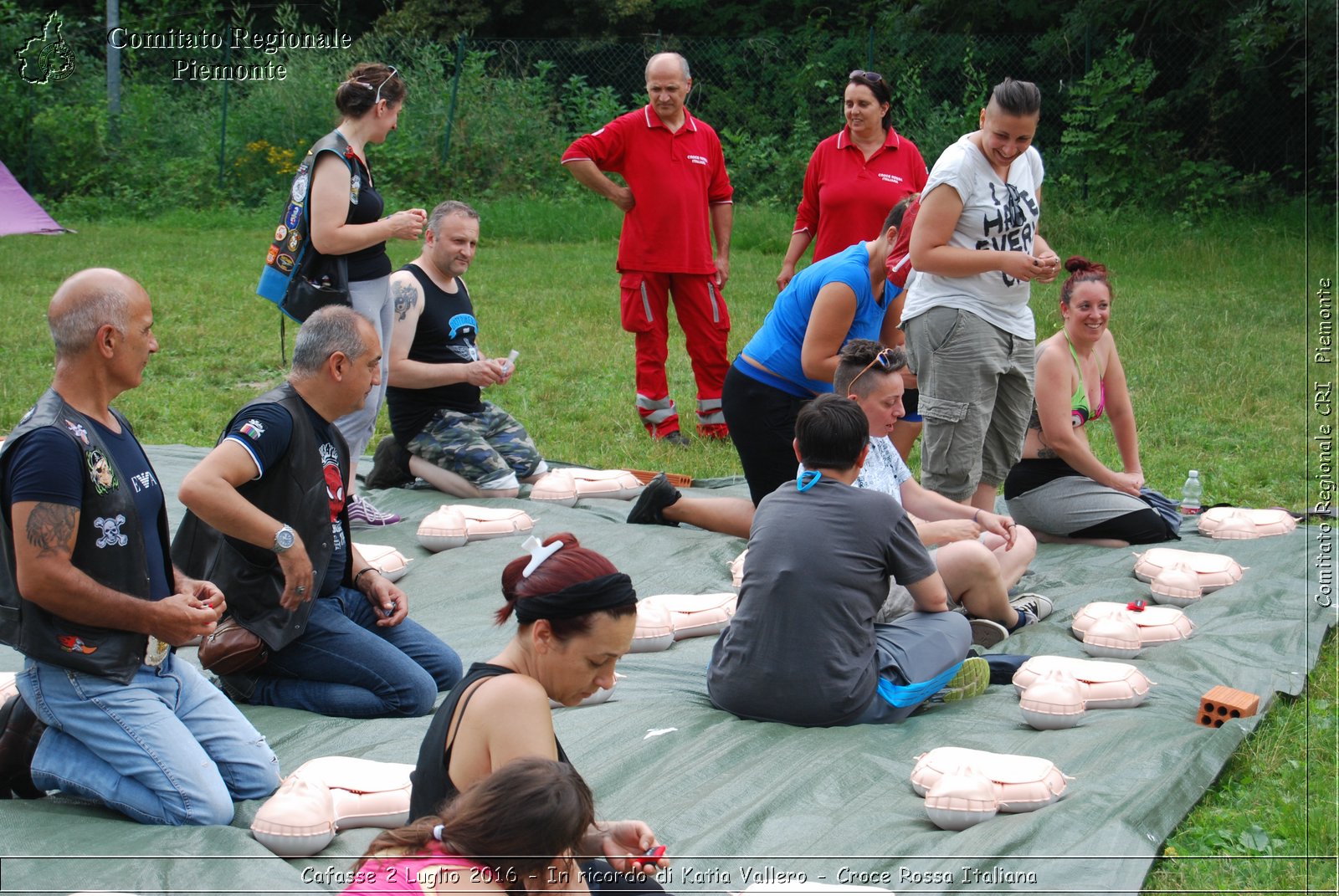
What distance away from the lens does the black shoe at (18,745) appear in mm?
3238

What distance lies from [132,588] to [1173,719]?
9.51 feet

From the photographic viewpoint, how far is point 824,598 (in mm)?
3643

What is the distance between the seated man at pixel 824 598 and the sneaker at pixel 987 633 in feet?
2.42

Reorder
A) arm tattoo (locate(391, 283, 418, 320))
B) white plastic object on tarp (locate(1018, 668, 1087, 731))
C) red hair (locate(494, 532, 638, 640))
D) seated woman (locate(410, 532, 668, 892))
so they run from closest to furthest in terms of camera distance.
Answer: seated woman (locate(410, 532, 668, 892)) → red hair (locate(494, 532, 638, 640)) → white plastic object on tarp (locate(1018, 668, 1087, 731)) → arm tattoo (locate(391, 283, 418, 320))

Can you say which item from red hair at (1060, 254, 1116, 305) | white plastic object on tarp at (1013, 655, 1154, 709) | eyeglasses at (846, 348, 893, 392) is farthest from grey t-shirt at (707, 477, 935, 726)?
red hair at (1060, 254, 1116, 305)

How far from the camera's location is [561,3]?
949 inches

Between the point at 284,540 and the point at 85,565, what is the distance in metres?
0.65

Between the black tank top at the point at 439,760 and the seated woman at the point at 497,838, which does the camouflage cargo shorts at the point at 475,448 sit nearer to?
the black tank top at the point at 439,760

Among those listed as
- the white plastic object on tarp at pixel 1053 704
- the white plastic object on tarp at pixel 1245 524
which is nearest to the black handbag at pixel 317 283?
the white plastic object on tarp at pixel 1053 704

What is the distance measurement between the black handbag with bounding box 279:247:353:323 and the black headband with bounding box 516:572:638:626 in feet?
11.0

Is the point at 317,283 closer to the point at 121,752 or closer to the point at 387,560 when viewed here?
the point at 387,560

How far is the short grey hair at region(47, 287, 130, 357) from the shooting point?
124 inches

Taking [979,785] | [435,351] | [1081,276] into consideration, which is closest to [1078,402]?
[1081,276]

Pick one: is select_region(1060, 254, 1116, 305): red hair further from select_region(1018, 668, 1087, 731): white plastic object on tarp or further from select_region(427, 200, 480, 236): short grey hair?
select_region(427, 200, 480, 236): short grey hair
